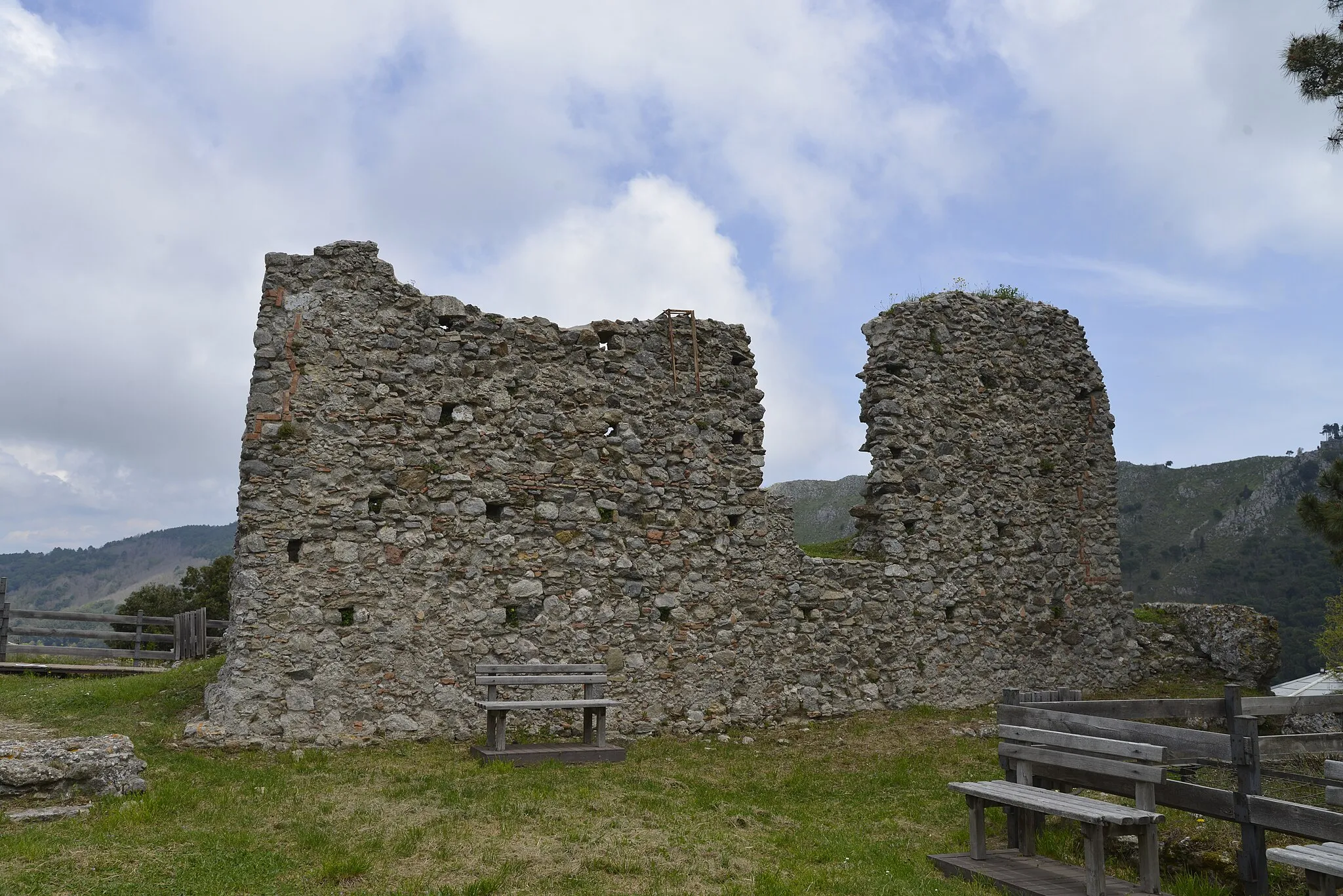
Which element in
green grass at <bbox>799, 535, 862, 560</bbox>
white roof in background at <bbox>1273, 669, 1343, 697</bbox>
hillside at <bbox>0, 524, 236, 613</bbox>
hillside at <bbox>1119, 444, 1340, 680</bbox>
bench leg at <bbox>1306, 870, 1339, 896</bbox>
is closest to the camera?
bench leg at <bbox>1306, 870, 1339, 896</bbox>

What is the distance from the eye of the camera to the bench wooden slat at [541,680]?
32.1 feet

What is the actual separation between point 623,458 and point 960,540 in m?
5.44

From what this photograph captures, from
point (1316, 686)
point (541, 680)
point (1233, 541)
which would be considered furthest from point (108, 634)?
point (1233, 541)

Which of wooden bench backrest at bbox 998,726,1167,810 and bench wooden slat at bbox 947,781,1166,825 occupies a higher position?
wooden bench backrest at bbox 998,726,1167,810

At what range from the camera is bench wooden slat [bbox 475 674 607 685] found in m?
9.80

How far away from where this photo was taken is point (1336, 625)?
13.1m

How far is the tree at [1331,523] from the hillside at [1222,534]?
3089 cm

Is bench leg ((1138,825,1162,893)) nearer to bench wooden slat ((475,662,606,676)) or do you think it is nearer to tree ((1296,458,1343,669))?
bench wooden slat ((475,662,606,676))

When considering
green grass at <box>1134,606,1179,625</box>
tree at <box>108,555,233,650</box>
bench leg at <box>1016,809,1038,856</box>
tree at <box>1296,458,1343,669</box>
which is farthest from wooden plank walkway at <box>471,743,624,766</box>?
tree at <box>108,555,233,650</box>

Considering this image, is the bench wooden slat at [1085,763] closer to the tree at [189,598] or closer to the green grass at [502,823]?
the green grass at [502,823]

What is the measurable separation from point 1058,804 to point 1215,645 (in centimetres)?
1197

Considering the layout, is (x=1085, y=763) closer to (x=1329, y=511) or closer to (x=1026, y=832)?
(x=1026, y=832)

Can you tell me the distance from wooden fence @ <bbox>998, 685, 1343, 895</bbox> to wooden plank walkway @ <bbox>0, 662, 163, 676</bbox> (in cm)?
1601

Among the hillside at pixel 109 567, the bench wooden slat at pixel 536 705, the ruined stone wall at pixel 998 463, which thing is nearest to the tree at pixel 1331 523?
the ruined stone wall at pixel 998 463
